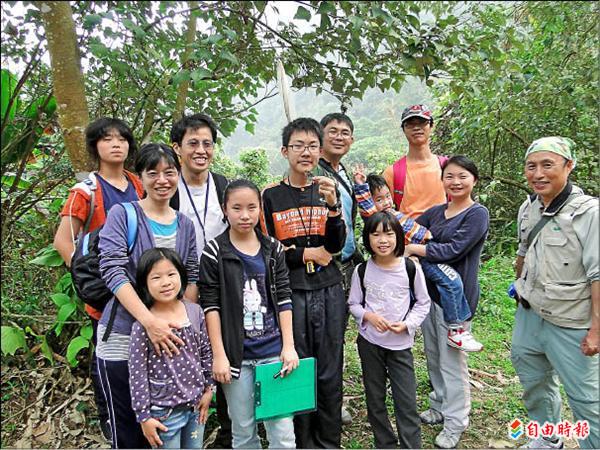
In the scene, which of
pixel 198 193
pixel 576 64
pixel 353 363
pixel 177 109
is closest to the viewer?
pixel 198 193

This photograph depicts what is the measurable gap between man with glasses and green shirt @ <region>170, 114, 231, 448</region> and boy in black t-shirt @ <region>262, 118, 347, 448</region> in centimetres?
29

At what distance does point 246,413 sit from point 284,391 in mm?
220

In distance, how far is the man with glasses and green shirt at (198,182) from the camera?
2.35m

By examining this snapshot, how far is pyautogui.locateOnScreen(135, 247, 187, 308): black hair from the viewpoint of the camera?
199cm

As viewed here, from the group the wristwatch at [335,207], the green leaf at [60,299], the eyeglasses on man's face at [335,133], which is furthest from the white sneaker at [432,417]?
the green leaf at [60,299]

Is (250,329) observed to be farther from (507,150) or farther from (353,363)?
(507,150)

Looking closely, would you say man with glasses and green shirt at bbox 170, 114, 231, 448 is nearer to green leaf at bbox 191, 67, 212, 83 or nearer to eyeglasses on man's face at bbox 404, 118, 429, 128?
green leaf at bbox 191, 67, 212, 83

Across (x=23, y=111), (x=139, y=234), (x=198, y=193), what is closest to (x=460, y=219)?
(x=198, y=193)

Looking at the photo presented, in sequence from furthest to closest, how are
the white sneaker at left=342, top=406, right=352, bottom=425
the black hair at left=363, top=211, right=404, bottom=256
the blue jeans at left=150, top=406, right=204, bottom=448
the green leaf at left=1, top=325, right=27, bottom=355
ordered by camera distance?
1. the white sneaker at left=342, top=406, right=352, bottom=425
2. the black hair at left=363, top=211, right=404, bottom=256
3. the green leaf at left=1, top=325, right=27, bottom=355
4. the blue jeans at left=150, top=406, right=204, bottom=448

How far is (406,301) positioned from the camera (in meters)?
2.62

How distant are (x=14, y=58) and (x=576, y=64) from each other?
4905 millimetres

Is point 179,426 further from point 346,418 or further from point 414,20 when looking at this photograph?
point 414,20

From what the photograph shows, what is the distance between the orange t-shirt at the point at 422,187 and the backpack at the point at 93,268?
6.04 feet

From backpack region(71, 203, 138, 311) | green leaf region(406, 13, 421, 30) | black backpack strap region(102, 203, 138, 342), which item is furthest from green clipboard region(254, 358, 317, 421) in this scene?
green leaf region(406, 13, 421, 30)
